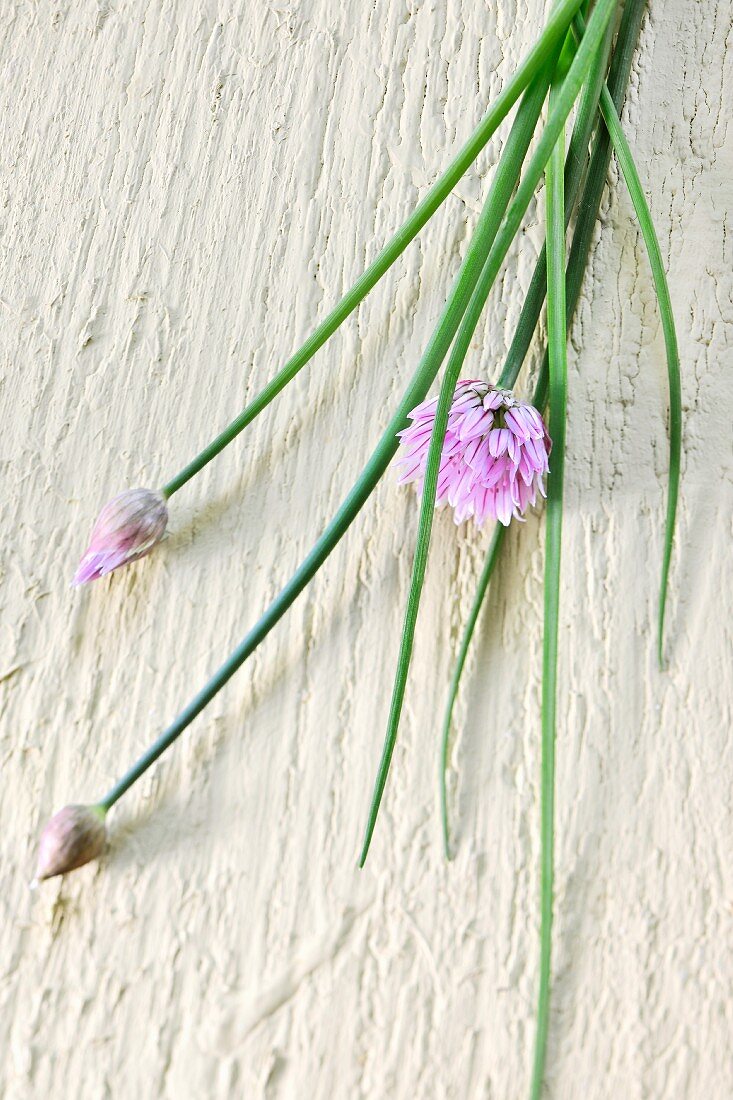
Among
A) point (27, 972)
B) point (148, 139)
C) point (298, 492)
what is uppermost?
point (148, 139)

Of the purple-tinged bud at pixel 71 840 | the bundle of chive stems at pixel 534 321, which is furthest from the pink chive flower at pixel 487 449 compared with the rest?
the purple-tinged bud at pixel 71 840

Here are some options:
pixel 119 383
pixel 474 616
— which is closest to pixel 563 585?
pixel 474 616

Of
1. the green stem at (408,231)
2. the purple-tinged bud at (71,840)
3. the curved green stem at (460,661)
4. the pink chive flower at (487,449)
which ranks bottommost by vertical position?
the purple-tinged bud at (71,840)

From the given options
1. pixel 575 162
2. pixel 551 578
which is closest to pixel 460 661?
pixel 551 578

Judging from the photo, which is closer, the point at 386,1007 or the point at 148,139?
the point at 386,1007

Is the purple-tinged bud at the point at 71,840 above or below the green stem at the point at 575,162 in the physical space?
below

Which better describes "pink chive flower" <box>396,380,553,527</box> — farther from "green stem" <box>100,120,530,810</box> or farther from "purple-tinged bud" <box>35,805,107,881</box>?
"purple-tinged bud" <box>35,805,107,881</box>

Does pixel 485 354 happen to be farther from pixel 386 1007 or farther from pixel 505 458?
pixel 386 1007

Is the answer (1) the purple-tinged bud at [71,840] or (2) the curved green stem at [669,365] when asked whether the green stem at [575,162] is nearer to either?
(2) the curved green stem at [669,365]
